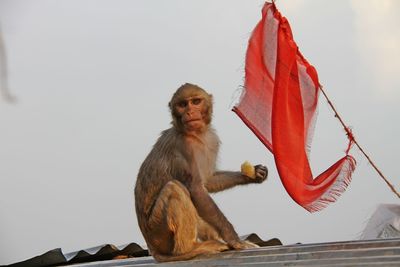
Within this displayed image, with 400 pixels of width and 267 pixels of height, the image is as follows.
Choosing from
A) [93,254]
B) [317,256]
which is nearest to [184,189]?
[317,256]

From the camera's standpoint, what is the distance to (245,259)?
378 inches

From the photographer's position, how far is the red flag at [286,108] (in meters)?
10.9

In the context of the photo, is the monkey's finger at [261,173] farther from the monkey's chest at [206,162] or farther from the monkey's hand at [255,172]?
the monkey's chest at [206,162]

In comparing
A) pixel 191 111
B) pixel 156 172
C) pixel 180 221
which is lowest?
pixel 180 221

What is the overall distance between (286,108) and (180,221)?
2199 mm

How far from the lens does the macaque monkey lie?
10.1 m

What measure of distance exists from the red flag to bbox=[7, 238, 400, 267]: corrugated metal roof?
1.07m

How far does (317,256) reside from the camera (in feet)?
29.9

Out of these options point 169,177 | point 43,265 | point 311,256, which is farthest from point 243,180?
point 43,265

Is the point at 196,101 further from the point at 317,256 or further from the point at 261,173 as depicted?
the point at 317,256

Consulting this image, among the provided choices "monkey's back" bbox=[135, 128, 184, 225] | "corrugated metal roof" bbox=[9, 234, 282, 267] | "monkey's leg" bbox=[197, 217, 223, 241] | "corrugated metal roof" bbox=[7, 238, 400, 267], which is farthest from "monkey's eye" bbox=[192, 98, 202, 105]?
"corrugated metal roof" bbox=[9, 234, 282, 267]

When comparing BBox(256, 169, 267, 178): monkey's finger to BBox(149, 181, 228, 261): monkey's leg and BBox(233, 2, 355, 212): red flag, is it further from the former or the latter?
BBox(149, 181, 228, 261): monkey's leg

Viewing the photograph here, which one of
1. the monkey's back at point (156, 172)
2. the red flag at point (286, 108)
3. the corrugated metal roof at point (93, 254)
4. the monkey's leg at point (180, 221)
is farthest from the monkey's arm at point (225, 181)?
the corrugated metal roof at point (93, 254)

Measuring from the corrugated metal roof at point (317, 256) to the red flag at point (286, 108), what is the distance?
3.51ft
